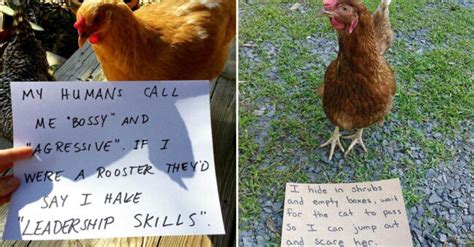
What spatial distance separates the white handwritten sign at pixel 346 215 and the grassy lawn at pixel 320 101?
0.05ft

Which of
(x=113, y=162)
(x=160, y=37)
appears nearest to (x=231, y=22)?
(x=160, y=37)

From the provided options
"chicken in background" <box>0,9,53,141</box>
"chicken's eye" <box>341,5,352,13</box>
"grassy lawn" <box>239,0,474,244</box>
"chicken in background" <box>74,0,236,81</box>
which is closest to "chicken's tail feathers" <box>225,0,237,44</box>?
"chicken in background" <box>74,0,236,81</box>

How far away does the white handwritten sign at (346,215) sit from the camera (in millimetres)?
569

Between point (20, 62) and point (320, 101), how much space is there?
73 centimetres

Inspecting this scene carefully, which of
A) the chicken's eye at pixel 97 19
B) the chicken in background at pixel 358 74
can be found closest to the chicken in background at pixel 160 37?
the chicken's eye at pixel 97 19

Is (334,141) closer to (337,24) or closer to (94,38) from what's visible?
(337,24)

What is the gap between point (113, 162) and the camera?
1.98ft

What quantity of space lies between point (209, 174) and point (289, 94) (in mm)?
A: 170

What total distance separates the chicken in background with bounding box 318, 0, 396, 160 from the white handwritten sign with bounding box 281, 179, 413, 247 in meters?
0.07

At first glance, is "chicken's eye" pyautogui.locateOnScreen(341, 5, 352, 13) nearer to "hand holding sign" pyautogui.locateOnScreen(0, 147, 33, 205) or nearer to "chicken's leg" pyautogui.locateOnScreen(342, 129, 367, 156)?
"chicken's leg" pyautogui.locateOnScreen(342, 129, 367, 156)

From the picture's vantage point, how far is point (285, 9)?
2.19 ft

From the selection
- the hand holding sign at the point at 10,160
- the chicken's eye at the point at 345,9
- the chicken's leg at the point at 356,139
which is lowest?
the chicken's leg at the point at 356,139

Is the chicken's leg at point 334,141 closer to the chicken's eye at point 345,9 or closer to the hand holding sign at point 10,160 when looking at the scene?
the chicken's eye at point 345,9

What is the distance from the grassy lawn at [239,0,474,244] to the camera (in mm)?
614
